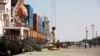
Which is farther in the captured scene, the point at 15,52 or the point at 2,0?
the point at 2,0

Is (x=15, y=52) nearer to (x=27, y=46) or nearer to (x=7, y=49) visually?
(x=7, y=49)

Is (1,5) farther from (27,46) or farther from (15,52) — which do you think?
(15,52)

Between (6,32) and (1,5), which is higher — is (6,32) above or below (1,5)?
below

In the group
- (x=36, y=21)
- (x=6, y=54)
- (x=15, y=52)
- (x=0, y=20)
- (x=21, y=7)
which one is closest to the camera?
(x=6, y=54)

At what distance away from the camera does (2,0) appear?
48.1m

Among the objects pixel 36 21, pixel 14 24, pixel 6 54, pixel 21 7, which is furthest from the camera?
pixel 36 21

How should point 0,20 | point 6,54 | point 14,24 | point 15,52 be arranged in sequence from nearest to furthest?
1. point 6,54
2. point 15,52
3. point 0,20
4. point 14,24

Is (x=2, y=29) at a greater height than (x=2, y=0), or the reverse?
(x=2, y=0)

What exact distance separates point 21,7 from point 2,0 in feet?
45.1

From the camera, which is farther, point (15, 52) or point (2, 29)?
point (2, 29)

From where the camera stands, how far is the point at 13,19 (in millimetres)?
55000

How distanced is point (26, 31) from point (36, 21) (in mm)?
25965

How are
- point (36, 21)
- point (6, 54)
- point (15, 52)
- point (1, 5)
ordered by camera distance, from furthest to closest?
point (36, 21), point (1, 5), point (15, 52), point (6, 54)

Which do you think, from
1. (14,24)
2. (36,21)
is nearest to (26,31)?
(14,24)
